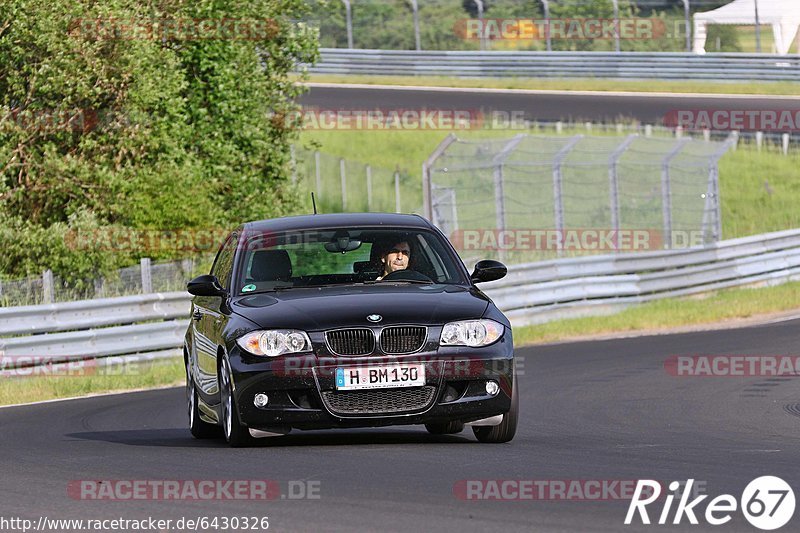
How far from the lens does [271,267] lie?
10.8 meters

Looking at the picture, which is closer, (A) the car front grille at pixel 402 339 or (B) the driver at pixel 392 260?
(A) the car front grille at pixel 402 339

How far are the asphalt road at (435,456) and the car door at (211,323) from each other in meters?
0.47

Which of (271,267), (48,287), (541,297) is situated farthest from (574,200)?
(271,267)

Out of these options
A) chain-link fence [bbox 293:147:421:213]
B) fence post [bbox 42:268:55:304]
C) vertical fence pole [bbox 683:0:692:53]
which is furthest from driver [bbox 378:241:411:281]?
vertical fence pole [bbox 683:0:692:53]

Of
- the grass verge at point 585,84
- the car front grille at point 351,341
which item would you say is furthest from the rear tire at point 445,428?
the grass verge at point 585,84

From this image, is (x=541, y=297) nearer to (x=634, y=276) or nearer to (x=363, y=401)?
(x=634, y=276)

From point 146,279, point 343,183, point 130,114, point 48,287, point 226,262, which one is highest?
point 226,262

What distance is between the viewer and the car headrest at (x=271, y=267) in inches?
423

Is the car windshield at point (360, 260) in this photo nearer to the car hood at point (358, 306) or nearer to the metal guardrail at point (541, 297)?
the car hood at point (358, 306)

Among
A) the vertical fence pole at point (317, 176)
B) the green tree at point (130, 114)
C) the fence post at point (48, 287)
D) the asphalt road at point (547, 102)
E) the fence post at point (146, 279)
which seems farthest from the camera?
the asphalt road at point (547, 102)

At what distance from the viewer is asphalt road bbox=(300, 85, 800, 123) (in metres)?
41.5

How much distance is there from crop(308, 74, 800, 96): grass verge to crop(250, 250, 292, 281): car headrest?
3470 centimetres

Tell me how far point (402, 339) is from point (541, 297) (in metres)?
14.7

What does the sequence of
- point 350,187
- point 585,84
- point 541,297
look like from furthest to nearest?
point 585,84 < point 350,187 < point 541,297
